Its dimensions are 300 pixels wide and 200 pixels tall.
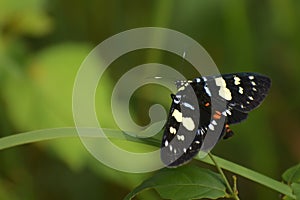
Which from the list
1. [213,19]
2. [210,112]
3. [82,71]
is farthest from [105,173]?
[210,112]

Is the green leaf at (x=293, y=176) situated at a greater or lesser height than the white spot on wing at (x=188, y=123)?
lesser

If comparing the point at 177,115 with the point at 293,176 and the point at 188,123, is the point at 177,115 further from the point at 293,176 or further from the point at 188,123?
the point at 293,176

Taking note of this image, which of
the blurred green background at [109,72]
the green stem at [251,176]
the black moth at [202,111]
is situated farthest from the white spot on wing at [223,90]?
the blurred green background at [109,72]

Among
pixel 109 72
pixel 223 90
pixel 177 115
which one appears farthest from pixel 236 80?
pixel 109 72

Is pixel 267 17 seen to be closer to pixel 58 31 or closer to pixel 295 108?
pixel 295 108

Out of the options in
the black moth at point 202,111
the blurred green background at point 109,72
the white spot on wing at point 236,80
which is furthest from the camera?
the blurred green background at point 109,72

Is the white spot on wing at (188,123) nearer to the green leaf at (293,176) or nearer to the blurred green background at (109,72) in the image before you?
the green leaf at (293,176)
